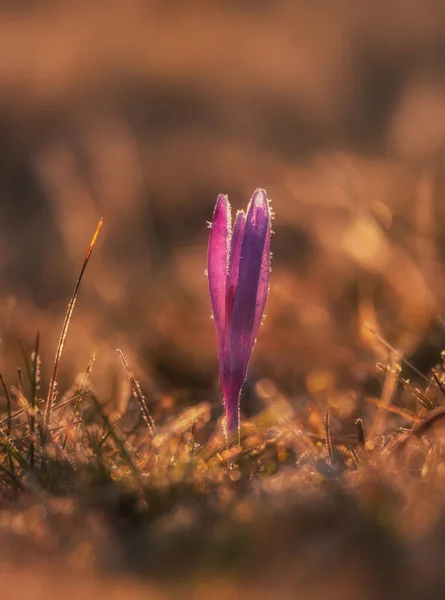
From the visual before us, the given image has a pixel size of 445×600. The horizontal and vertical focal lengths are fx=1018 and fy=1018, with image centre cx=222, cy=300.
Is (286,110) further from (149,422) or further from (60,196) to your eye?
(149,422)

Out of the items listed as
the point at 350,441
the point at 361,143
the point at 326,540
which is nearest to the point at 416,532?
the point at 326,540

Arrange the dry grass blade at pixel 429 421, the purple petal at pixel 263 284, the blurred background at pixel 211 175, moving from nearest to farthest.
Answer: the dry grass blade at pixel 429 421 → the purple petal at pixel 263 284 → the blurred background at pixel 211 175

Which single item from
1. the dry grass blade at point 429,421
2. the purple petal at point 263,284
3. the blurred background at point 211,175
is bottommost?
the blurred background at point 211,175

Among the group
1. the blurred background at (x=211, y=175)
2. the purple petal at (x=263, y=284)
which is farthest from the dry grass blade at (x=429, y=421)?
the blurred background at (x=211, y=175)

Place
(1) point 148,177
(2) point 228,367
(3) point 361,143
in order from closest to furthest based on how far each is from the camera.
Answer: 1. (2) point 228,367
2. (1) point 148,177
3. (3) point 361,143

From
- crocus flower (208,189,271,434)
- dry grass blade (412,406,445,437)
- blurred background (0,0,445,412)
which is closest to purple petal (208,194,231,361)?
crocus flower (208,189,271,434)

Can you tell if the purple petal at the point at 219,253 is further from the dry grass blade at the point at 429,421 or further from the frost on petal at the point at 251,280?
the dry grass blade at the point at 429,421

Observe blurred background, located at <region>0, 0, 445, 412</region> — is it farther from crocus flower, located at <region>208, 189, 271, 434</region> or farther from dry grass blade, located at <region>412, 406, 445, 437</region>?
dry grass blade, located at <region>412, 406, 445, 437</region>
